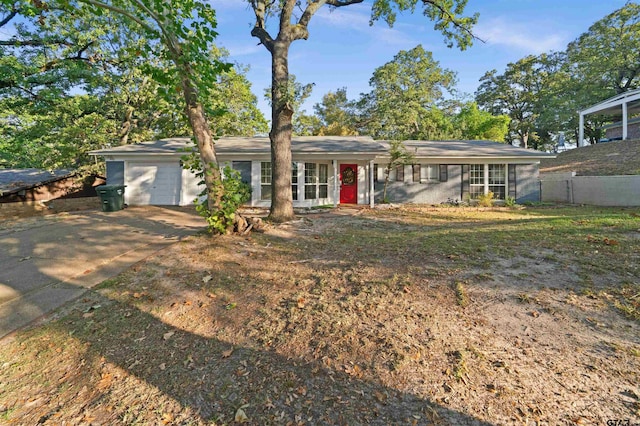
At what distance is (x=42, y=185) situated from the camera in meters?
15.2

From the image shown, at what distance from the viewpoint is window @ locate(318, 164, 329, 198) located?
13.7 m

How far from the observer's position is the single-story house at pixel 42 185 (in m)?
14.4

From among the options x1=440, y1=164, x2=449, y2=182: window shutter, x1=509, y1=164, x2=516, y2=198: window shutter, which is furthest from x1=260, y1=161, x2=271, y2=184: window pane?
x1=509, y1=164, x2=516, y2=198: window shutter

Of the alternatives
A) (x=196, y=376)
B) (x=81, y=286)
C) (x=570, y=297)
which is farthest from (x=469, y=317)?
(x=81, y=286)

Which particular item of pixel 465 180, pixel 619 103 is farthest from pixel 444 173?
pixel 619 103

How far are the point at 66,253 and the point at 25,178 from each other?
1548 centimetres

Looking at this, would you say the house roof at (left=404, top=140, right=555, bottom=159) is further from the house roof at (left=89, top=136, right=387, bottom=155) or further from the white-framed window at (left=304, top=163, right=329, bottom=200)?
the white-framed window at (left=304, top=163, right=329, bottom=200)

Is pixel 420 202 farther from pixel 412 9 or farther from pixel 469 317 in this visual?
pixel 469 317

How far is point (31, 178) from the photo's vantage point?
16172mm

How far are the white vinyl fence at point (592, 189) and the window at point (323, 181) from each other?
1160 cm

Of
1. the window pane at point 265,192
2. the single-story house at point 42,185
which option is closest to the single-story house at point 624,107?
the window pane at point 265,192

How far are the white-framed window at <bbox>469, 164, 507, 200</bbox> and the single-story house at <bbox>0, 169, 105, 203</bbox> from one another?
66.2 feet

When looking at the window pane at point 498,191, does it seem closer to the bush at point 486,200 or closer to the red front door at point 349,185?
the bush at point 486,200

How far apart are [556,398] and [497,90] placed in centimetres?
4108
